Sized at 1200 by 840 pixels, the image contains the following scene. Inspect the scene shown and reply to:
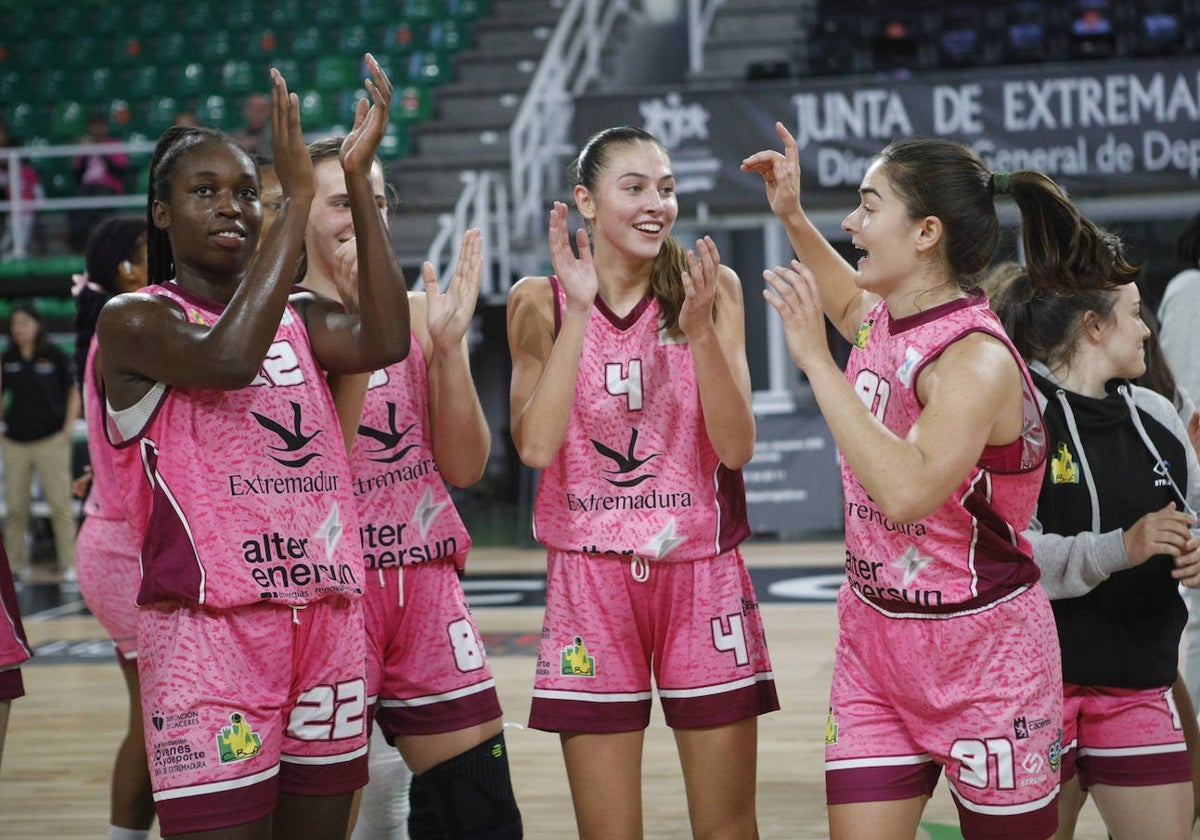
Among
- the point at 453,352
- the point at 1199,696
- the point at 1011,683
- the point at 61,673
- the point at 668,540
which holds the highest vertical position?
the point at 453,352

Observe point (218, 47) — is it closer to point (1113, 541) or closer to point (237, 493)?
point (237, 493)

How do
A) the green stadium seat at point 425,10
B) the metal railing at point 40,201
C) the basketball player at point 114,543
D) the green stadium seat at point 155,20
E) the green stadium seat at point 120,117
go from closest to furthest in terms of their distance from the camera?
the basketball player at point 114,543
the metal railing at point 40,201
the green stadium seat at point 120,117
the green stadium seat at point 425,10
the green stadium seat at point 155,20

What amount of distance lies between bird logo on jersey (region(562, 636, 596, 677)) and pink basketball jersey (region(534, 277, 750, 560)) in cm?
21

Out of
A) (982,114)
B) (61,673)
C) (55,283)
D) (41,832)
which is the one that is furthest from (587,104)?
(41,832)

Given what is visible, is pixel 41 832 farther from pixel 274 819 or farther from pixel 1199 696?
pixel 1199 696

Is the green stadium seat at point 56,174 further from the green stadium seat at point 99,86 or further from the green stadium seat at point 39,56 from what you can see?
the green stadium seat at point 39,56

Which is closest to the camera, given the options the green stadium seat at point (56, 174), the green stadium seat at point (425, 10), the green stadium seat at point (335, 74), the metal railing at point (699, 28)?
the metal railing at point (699, 28)

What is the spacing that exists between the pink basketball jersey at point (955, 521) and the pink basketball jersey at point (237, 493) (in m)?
0.99

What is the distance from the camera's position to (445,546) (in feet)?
10.9

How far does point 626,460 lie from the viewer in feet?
10.6

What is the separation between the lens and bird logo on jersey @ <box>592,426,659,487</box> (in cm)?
320

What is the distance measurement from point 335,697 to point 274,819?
0.26m

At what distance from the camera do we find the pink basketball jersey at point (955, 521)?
2691mm

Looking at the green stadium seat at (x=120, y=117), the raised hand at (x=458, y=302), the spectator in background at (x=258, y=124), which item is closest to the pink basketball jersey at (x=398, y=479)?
the raised hand at (x=458, y=302)
